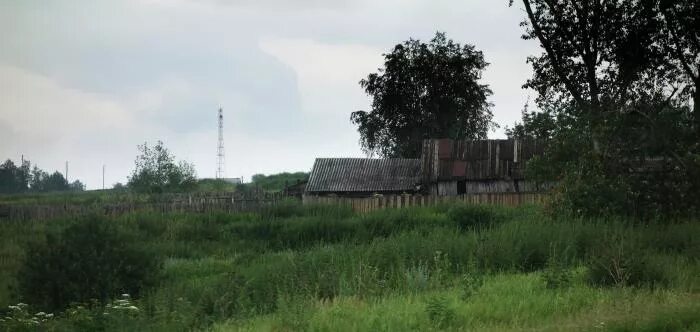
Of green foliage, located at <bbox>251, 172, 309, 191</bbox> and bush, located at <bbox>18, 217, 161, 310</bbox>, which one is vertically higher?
green foliage, located at <bbox>251, 172, 309, 191</bbox>

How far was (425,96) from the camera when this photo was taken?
51.9 meters

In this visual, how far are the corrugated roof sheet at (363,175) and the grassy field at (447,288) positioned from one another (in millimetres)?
24693

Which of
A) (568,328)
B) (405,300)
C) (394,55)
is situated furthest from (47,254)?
(394,55)

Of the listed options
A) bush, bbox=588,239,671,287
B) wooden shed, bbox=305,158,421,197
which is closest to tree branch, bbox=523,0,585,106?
bush, bbox=588,239,671,287

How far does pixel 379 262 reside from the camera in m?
12.5

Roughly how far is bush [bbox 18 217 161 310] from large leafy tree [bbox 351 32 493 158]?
40.7 meters

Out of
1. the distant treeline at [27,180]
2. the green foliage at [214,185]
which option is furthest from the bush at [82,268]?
the distant treeline at [27,180]

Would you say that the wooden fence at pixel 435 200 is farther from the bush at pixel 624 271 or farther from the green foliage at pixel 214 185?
the green foliage at pixel 214 185

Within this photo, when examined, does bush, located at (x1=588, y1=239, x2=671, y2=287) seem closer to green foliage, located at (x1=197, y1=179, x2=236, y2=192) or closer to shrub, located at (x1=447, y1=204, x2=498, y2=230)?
shrub, located at (x1=447, y1=204, x2=498, y2=230)

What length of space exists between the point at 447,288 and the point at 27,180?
382 feet

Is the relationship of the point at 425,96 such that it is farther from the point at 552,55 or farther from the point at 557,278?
the point at 557,278

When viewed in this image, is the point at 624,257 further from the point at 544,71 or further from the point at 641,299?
the point at 544,71

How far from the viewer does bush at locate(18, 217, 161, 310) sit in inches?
459

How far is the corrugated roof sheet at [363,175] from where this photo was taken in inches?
1698
